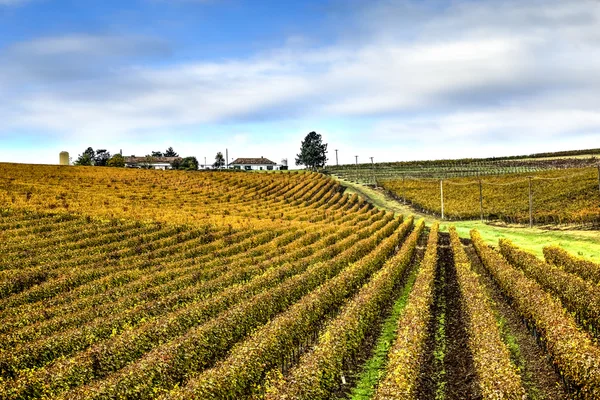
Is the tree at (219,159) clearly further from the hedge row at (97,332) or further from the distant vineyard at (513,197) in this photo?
the hedge row at (97,332)

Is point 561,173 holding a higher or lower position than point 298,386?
higher

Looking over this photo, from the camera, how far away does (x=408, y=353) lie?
16984 millimetres

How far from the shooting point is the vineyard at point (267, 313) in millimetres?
16516

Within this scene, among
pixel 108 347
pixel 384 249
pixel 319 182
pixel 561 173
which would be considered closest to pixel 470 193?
pixel 561 173

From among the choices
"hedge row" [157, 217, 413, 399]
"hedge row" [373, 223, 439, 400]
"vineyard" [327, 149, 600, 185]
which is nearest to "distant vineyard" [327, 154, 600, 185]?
"vineyard" [327, 149, 600, 185]

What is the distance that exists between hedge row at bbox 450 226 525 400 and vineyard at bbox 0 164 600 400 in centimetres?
8

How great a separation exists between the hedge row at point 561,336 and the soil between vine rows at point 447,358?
3.02 m

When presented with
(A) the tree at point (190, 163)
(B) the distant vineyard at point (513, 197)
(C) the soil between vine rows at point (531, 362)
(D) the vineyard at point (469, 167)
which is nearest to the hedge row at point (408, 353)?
(C) the soil between vine rows at point (531, 362)

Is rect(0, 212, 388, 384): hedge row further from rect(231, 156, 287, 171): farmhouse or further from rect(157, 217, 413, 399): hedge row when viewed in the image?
rect(231, 156, 287, 171): farmhouse

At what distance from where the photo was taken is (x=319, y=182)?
314 ft

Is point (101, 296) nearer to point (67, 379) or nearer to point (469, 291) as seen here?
point (67, 379)

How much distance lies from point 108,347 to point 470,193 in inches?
3217

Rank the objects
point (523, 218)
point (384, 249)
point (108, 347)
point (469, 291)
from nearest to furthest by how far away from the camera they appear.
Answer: point (108, 347) < point (469, 291) < point (384, 249) < point (523, 218)

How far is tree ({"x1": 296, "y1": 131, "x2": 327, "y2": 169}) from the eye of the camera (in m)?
160
